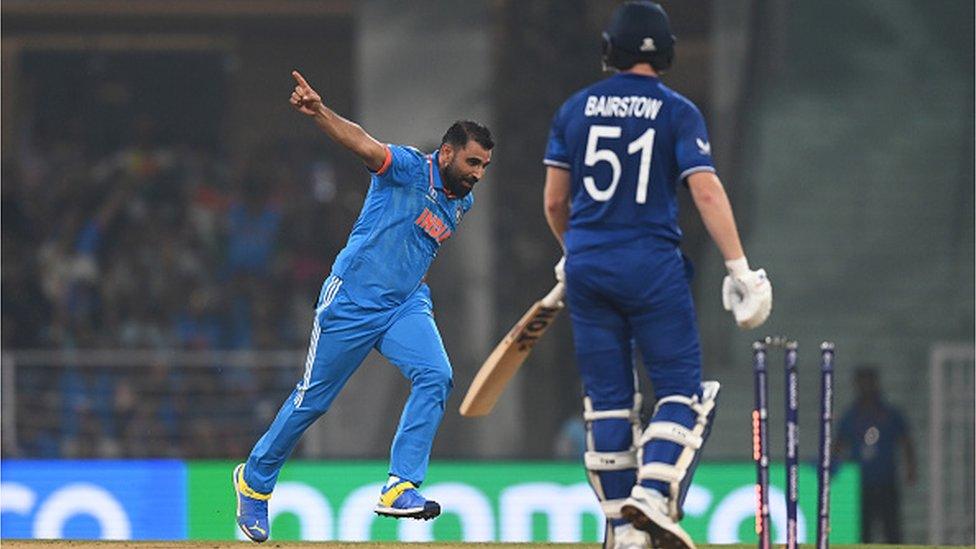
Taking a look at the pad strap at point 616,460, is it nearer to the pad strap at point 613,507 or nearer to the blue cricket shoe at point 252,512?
the pad strap at point 613,507

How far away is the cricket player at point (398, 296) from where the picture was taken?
8344 millimetres

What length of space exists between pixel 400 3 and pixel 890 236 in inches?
173

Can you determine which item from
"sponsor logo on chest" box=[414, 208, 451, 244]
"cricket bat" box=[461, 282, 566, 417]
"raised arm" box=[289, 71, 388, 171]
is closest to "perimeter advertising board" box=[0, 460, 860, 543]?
"cricket bat" box=[461, 282, 566, 417]

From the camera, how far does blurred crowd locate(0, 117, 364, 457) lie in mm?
16797

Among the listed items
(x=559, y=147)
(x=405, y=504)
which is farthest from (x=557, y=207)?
(x=405, y=504)

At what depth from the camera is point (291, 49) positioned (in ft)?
65.4

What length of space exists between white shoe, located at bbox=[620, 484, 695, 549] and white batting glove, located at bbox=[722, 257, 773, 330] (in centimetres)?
65

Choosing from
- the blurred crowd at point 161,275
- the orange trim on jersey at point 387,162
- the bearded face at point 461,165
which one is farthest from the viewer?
the blurred crowd at point 161,275

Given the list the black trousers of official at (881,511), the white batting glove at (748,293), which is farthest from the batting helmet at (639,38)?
the black trousers of official at (881,511)

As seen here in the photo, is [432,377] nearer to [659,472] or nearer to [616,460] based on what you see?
[616,460]

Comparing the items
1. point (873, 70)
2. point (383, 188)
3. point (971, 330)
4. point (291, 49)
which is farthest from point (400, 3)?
point (383, 188)

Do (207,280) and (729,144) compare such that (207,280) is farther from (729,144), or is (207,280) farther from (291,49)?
(729,144)

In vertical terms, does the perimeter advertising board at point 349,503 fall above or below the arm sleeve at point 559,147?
below

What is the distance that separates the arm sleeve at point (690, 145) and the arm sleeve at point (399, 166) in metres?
1.38
